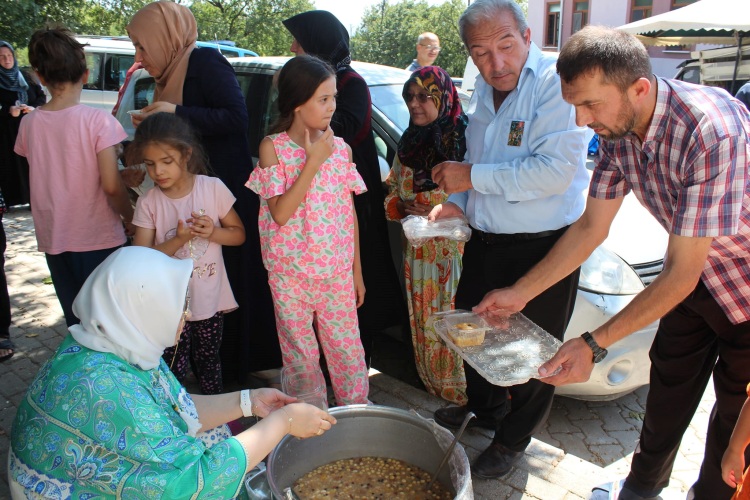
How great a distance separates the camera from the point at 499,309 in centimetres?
241

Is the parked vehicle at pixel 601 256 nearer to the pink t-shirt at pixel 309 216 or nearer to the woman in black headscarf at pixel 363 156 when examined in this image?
the woman in black headscarf at pixel 363 156

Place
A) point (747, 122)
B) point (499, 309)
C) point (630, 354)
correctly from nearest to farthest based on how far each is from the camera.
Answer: point (747, 122), point (499, 309), point (630, 354)

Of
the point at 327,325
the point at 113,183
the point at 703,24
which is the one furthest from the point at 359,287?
the point at 703,24

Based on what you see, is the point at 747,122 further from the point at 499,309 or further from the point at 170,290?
the point at 170,290

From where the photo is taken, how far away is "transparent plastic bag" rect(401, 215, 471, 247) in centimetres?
273

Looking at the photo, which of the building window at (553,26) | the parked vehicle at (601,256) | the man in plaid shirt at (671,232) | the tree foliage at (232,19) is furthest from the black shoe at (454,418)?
the building window at (553,26)

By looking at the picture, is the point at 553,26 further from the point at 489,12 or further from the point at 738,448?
the point at 738,448

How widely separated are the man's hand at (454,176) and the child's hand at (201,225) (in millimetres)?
1036

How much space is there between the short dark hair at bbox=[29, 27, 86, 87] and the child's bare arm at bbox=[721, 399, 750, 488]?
3.04m

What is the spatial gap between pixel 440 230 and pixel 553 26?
25379mm

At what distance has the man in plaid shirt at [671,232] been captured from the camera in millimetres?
1735

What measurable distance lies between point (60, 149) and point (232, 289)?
3.53 feet

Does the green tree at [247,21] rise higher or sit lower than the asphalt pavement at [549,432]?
higher

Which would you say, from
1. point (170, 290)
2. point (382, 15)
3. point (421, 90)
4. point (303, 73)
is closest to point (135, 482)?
point (170, 290)
